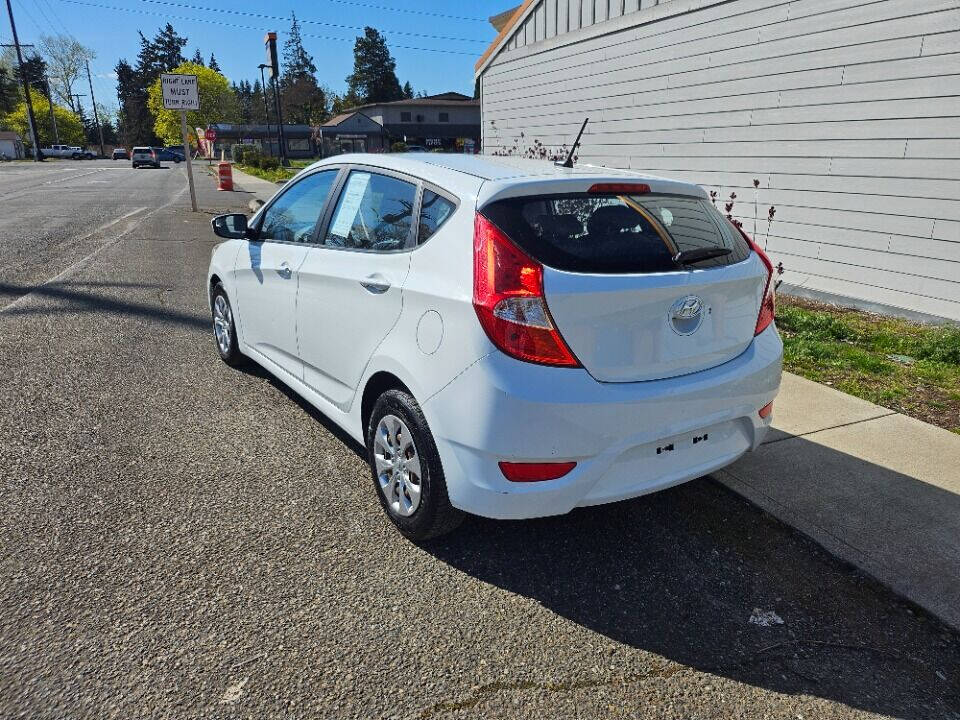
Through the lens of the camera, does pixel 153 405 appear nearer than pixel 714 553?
No

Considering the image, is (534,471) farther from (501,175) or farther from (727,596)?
(501,175)

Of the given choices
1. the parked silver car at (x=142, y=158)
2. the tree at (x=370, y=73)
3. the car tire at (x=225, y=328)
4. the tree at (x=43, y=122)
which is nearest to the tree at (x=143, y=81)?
the tree at (x=43, y=122)

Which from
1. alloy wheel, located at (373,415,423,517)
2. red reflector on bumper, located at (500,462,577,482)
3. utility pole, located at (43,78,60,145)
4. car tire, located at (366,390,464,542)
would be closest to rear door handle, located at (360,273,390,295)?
car tire, located at (366,390,464,542)

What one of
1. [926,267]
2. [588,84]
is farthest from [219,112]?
[926,267]

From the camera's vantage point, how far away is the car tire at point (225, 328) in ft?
16.7

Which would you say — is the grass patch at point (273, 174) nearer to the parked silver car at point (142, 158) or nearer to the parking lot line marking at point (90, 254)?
the parked silver car at point (142, 158)

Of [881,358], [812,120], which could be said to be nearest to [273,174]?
[812,120]

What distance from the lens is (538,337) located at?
97.3 inches

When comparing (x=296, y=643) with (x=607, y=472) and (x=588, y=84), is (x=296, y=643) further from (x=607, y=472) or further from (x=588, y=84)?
(x=588, y=84)

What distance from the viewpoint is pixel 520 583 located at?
278cm

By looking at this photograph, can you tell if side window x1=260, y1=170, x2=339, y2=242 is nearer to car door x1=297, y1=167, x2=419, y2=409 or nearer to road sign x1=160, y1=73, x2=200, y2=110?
car door x1=297, y1=167, x2=419, y2=409

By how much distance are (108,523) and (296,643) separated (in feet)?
4.19

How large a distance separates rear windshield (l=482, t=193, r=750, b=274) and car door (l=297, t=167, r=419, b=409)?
0.61 meters

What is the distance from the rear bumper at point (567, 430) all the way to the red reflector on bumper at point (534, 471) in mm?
22
